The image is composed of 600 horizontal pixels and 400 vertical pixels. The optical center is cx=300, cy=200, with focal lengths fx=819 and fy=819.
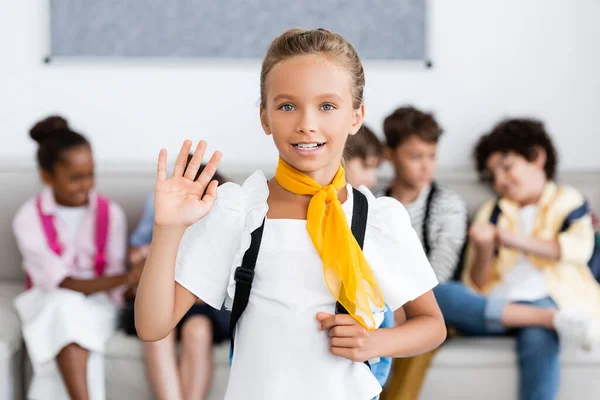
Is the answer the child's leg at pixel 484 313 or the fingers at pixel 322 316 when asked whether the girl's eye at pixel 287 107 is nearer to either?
the fingers at pixel 322 316

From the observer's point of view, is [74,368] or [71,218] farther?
[71,218]

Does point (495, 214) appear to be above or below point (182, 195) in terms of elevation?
below

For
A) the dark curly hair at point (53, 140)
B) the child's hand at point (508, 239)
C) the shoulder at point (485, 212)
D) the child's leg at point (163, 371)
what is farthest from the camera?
the shoulder at point (485, 212)

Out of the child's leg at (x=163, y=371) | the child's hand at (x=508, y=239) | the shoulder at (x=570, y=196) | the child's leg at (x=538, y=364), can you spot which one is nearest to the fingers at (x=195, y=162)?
the child's leg at (x=163, y=371)

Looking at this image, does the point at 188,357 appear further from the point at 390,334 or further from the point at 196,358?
the point at 390,334

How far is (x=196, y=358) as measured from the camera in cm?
227

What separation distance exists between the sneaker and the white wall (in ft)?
3.22

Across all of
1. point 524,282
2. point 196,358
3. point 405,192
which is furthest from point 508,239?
point 196,358

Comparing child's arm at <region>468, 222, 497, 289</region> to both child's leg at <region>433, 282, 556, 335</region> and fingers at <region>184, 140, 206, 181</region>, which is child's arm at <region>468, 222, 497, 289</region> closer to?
child's leg at <region>433, 282, 556, 335</region>

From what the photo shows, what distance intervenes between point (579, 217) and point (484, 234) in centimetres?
33

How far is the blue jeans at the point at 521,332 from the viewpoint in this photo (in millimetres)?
2254

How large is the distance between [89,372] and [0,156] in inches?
45.1

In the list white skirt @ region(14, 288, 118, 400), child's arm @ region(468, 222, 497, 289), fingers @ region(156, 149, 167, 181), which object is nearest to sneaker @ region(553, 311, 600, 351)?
child's arm @ region(468, 222, 497, 289)

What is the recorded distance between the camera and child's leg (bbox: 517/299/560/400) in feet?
7.36
